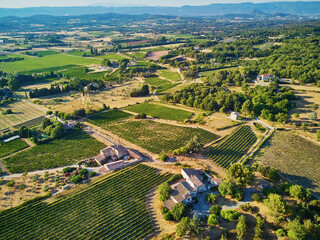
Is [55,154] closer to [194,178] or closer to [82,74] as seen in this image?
[194,178]

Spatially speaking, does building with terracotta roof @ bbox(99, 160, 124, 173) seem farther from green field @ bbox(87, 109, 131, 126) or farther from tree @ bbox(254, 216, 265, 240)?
tree @ bbox(254, 216, 265, 240)

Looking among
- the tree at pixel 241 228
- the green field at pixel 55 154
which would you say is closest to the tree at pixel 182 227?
the tree at pixel 241 228

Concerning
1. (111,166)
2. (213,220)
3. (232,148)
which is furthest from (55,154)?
(232,148)

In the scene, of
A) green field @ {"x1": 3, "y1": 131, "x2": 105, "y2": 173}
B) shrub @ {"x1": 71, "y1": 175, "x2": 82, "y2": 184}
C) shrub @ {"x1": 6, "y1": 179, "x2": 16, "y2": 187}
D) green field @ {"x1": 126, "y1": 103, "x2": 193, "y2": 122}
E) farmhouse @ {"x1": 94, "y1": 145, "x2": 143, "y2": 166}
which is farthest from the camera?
green field @ {"x1": 126, "y1": 103, "x2": 193, "y2": 122}

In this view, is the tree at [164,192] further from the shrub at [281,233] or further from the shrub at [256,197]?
the shrub at [281,233]

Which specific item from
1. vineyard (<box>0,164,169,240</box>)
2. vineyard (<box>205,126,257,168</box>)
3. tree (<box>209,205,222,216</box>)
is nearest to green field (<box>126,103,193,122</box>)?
vineyard (<box>205,126,257,168</box>)

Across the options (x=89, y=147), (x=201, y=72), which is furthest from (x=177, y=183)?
(x=201, y=72)

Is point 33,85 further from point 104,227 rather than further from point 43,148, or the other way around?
point 104,227
